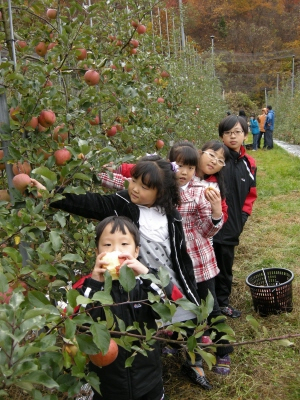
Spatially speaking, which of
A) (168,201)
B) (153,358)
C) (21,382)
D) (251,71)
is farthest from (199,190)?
(251,71)

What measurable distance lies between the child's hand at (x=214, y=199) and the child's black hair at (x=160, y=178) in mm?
218

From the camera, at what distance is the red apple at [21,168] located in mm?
1434

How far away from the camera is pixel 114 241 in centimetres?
147

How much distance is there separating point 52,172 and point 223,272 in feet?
5.73

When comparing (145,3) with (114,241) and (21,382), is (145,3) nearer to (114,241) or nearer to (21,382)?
(114,241)

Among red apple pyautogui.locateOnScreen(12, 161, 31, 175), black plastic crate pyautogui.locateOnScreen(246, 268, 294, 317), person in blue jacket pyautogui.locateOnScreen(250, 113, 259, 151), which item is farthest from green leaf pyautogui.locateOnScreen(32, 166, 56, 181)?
person in blue jacket pyautogui.locateOnScreen(250, 113, 259, 151)

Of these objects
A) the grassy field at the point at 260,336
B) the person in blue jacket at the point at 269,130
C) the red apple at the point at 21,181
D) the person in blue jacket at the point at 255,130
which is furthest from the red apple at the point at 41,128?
the person in blue jacket at the point at 269,130

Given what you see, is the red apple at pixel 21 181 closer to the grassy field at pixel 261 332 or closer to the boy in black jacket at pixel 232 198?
the grassy field at pixel 261 332

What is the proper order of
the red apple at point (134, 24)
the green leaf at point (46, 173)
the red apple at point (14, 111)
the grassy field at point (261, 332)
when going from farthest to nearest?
the red apple at point (134, 24)
the grassy field at point (261, 332)
the red apple at point (14, 111)
the green leaf at point (46, 173)

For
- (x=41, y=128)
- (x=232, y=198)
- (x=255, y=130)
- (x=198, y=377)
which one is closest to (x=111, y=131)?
(x=41, y=128)

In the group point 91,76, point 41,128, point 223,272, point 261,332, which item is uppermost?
point 91,76

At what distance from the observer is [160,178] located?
173cm

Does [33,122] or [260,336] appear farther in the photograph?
[33,122]

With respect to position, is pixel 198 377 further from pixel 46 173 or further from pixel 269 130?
pixel 269 130
